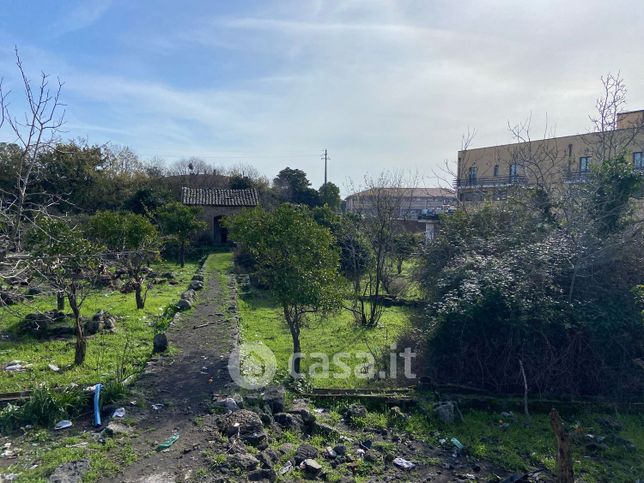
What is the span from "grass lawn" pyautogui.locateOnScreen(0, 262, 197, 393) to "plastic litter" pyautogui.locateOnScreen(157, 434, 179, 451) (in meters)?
1.98

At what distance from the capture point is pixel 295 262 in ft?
24.3

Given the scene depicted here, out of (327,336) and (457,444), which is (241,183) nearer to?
(327,336)

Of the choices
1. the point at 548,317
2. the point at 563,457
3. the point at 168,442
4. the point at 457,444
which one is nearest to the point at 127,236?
the point at 168,442

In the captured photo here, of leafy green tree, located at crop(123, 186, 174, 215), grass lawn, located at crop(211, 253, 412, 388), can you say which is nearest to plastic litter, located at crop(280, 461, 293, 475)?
grass lawn, located at crop(211, 253, 412, 388)

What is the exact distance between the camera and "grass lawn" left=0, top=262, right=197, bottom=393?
20.8 feet

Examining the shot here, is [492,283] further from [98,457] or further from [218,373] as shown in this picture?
[98,457]

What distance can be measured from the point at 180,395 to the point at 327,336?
4.41 meters

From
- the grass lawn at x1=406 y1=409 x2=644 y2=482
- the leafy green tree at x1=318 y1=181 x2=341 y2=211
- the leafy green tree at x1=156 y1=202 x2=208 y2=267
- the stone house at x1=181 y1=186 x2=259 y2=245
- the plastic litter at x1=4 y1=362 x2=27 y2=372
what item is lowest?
the grass lawn at x1=406 y1=409 x2=644 y2=482

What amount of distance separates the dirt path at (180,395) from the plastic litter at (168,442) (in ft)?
0.16

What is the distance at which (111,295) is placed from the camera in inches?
516

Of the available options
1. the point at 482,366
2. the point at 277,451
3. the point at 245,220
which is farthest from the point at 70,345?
the point at 482,366

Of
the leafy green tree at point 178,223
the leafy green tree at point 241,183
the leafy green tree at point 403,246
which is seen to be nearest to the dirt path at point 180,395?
the leafy green tree at point 403,246

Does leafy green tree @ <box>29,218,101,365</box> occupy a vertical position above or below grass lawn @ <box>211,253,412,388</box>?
above

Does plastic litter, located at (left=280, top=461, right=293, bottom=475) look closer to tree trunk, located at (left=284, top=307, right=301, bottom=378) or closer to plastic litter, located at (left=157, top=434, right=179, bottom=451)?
plastic litter, located at (left=157, top=434, right=179, bottom=451)
